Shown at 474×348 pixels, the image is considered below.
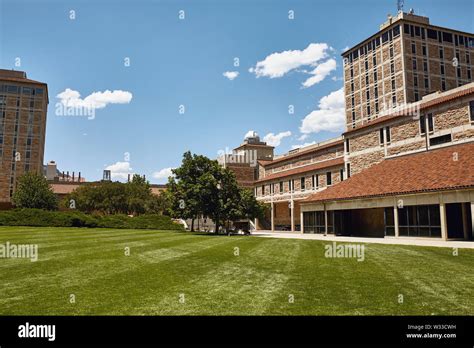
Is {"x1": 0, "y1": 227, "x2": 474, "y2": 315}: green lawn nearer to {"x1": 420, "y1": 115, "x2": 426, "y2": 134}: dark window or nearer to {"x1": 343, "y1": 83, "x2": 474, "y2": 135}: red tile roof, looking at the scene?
{"x1": 343, "y1": 83, "x2": 474, "y2": 135}: red tile roof

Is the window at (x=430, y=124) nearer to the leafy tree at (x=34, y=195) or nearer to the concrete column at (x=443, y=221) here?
the concrete column at (x=443, y=221)

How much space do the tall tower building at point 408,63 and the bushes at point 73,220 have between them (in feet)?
174

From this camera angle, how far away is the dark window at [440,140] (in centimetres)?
2983

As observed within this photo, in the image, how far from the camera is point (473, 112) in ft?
91.4

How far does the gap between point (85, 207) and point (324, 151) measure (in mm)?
46707

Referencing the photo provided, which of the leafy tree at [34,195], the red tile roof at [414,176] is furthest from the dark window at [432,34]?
the leafy tree at [34,195]

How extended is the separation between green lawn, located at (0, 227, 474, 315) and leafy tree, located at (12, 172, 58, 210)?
57.9m

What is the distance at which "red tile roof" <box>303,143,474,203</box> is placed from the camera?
2455 centimetres

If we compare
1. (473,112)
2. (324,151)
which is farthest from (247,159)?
(473,112)

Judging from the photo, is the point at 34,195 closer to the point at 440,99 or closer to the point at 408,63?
the point at 440,99

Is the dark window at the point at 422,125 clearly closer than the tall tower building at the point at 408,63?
Yes

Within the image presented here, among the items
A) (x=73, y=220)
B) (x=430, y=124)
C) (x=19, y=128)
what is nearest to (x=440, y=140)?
(x=430, y=124)

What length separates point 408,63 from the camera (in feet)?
240

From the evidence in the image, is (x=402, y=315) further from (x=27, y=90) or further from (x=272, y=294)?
(x=27, y=90)
